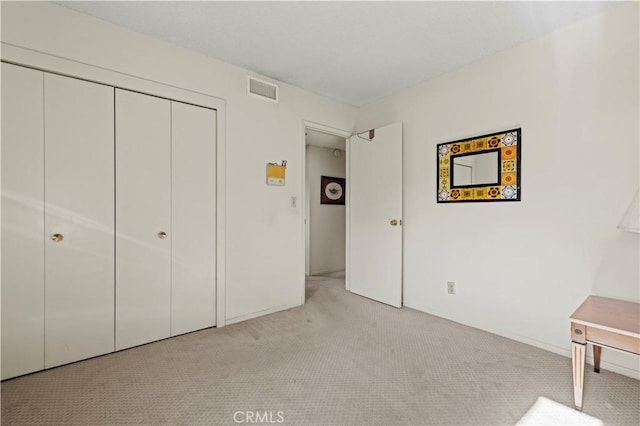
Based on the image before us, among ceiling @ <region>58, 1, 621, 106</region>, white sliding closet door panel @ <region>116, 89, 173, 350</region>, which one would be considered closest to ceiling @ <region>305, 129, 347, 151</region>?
ceiling @ <region>58, 1, 621, 106</region>

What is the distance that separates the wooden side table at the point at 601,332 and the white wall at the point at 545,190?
14.4 inches

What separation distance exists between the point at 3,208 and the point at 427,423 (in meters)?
2.65

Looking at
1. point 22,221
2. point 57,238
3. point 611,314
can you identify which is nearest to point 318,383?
point 611,314

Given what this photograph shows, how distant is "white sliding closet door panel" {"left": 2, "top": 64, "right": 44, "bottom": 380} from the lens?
177 cm

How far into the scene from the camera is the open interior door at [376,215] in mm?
3109

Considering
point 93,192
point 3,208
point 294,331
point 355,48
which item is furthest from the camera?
point 294,331

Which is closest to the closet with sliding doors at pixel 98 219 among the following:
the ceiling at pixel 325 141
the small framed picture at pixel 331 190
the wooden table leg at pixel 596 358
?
the ceiling at pixel 325 141

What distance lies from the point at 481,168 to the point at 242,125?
215 cm

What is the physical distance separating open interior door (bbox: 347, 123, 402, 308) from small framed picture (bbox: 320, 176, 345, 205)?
1.21 m

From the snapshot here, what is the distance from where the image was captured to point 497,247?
2.43 metres

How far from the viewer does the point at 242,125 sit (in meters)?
2.73

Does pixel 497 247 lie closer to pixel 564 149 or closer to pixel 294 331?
pixel 564 149

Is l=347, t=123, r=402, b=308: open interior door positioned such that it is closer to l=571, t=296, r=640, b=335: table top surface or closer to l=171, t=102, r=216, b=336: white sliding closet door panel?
l=571, t=296, r=640, b=335: table top surface

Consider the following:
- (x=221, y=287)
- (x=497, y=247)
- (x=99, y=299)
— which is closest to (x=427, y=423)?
(x=497, y=247)
